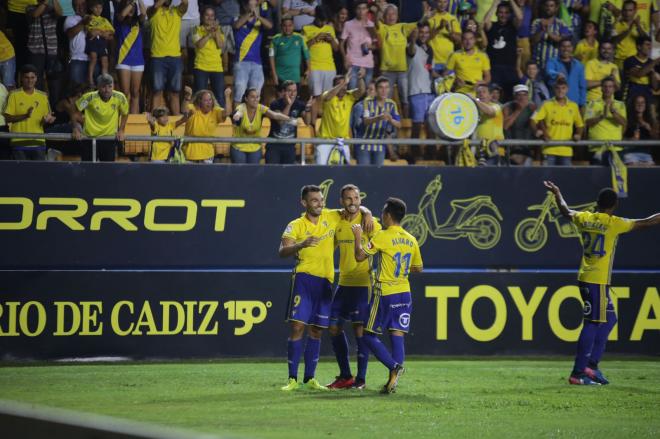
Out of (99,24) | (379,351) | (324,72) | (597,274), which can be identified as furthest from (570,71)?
(379,351)

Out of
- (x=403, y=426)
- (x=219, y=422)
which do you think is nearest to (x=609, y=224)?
(x=403, y=426)

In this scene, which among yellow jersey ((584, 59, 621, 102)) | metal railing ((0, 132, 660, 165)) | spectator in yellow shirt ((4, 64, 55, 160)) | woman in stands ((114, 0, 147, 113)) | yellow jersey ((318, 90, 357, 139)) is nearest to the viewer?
metal railing ((0, 132, 660, 165))

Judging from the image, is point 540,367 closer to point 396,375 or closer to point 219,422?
point 396,375

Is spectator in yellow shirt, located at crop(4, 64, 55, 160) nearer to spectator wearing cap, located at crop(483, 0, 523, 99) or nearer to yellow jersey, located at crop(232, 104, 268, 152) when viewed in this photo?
yellow jersey, located at crop(232, 104, 268, 152)

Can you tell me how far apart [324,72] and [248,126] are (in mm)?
2411

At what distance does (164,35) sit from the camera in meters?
16.4

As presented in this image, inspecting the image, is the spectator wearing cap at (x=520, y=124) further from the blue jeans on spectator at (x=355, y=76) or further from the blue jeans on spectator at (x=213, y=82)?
the blue jeans on spectator at (x=213, y=82)

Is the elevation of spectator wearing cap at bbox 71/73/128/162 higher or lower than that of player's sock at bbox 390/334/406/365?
higher

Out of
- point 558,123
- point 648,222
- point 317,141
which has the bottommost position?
point 648,222

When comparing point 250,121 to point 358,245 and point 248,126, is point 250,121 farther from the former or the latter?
point 358,245

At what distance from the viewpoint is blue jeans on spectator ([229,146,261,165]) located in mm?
15273

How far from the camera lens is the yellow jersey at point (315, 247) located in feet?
36.8

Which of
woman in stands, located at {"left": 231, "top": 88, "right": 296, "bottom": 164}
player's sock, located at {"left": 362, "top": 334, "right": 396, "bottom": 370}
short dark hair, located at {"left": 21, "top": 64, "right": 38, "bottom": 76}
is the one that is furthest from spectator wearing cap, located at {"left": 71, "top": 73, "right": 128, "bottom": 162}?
player's sock, located at {"left": 362, "top": 334, "right": 396, "bottom": 370}

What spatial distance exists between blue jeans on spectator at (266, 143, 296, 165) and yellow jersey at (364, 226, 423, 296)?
4667 mm
